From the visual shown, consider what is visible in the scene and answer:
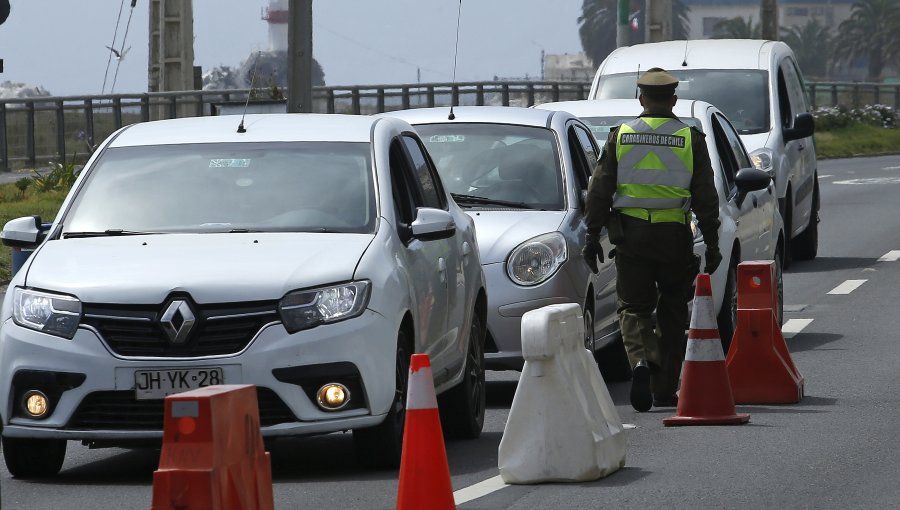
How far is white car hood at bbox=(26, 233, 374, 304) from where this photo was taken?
8141 mm

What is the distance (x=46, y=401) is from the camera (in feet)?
27.1

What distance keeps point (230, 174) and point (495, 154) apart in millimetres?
3318

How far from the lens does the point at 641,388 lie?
10258 millimetres

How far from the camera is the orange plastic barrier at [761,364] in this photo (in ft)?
35.6

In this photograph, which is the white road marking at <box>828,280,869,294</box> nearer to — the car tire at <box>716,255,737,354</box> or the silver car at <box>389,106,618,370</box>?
the car tire at <box>716,255,737,354</box>

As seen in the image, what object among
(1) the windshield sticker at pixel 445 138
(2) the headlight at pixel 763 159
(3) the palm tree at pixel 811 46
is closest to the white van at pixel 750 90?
(2) the headlight at pixel 763 159

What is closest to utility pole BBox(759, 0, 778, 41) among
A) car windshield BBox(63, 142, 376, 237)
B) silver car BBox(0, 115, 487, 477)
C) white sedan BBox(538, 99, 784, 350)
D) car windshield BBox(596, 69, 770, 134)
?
car windshield BBox(596, 69, 770, 134)

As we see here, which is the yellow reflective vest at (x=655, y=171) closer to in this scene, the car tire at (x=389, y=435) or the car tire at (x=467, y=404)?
the car tire at (x=467, y=404)

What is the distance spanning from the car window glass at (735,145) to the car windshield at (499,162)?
2756 millimetres

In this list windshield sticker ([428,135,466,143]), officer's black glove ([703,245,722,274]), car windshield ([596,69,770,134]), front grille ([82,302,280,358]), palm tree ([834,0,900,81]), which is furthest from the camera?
palm tree ([834,0,900,81])

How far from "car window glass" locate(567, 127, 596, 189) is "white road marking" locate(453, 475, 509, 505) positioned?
13.3 feet

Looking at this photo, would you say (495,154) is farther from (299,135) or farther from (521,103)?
(521,103)

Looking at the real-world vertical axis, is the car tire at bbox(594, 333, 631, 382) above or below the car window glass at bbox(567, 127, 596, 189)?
below

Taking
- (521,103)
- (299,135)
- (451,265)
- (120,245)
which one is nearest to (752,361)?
(451,265)
